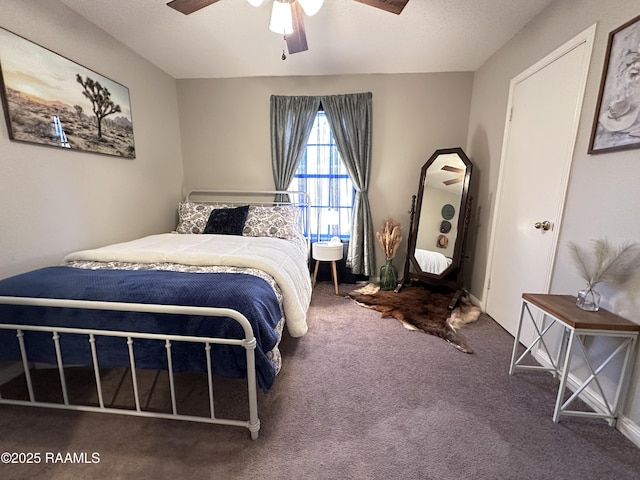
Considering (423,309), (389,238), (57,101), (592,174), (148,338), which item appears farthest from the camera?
(389,238)

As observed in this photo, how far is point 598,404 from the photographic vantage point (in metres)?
1.54

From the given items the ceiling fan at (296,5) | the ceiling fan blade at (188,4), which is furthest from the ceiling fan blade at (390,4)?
the ceiling fan blade at (188,4)

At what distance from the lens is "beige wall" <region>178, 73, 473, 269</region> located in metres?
3.23

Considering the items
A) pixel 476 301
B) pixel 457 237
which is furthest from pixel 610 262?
pixel 476 301

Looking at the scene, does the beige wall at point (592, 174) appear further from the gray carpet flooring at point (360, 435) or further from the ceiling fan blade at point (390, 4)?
the ceiling fan blade at point (390, 4)

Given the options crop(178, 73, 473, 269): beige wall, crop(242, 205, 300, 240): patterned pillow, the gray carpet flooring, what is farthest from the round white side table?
the gray carpet flooring

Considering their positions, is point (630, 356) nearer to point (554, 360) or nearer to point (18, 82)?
point (554, 360)

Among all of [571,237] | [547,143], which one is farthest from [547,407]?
[547,143]

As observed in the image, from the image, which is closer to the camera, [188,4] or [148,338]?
[148,338]

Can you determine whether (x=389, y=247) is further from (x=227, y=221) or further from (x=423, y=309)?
(x=227, y=221)

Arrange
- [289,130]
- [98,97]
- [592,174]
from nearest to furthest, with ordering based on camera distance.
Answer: [592,174] < [98,97] < [289,130]

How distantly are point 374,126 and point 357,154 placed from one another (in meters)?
0.38

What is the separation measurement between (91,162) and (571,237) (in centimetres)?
350

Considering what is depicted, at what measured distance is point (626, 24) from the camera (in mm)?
1423
